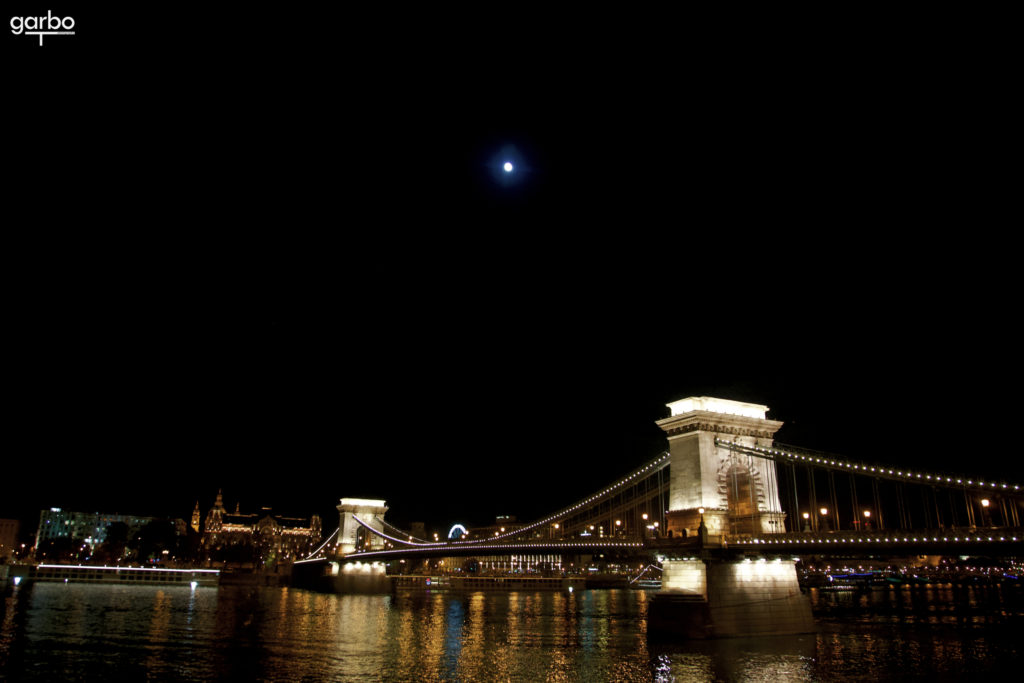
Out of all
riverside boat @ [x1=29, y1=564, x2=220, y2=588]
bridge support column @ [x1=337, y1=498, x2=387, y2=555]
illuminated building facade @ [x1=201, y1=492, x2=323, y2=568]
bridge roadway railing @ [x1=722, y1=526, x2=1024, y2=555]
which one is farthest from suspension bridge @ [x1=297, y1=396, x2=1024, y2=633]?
illuminated building facade @ [x1=201, y1=492, x2=323, y2=568]

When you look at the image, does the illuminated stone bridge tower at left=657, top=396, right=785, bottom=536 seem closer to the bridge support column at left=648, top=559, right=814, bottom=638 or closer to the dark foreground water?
the bridge support column at left=648, top=559, right=814, bottom=638

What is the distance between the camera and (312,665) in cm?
2611

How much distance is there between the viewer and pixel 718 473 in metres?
33.9

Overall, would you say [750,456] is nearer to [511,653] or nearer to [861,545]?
[861,545]

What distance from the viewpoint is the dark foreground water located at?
79.4 feet

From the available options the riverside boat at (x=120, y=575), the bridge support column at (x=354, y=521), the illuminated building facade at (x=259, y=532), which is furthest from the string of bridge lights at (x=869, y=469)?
the illuminated building facade at (x=259, y=532)

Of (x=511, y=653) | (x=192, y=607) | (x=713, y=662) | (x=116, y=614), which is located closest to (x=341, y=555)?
(x=192, y=607)

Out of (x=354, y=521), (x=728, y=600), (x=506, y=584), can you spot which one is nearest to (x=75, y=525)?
(x=354, y=521)

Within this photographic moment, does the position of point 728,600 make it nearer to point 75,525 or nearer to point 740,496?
point 740,496

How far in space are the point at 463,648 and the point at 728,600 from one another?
11.1m

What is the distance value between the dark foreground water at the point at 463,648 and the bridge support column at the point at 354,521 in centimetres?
3790

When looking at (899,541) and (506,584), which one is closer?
(899,541)

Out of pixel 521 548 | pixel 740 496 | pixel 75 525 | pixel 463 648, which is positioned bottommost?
pixel 463 648

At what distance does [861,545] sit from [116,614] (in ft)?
140
